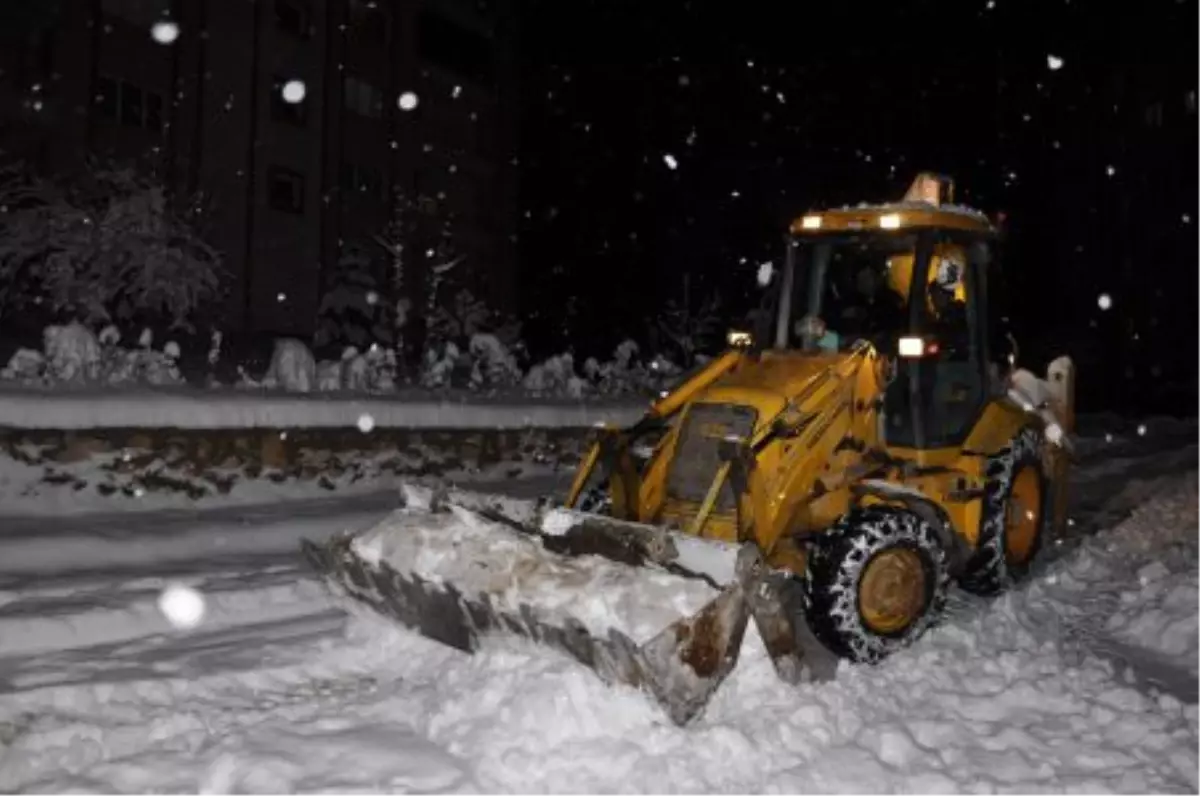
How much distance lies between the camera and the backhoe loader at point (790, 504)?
5762 millimetres

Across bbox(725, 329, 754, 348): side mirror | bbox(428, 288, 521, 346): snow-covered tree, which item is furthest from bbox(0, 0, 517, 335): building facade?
bbox(725, 329, 754, 348): side mirror

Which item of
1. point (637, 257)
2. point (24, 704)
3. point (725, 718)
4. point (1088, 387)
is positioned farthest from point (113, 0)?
point (1088, 387)

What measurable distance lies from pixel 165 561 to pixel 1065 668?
6.50 meters

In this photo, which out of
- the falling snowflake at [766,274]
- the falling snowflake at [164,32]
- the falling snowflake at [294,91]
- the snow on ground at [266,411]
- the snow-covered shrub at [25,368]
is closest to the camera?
the falling snowflake at [766,274]

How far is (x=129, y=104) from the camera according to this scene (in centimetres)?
2450

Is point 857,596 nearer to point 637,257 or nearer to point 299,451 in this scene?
point 299,451

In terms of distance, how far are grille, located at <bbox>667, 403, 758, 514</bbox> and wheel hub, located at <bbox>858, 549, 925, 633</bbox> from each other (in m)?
0.90

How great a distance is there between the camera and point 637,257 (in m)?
35.5

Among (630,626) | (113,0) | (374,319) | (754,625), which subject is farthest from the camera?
(374,319)

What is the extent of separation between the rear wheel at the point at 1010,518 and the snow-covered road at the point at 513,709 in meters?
0.26

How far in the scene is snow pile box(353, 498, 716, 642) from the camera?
5.54m

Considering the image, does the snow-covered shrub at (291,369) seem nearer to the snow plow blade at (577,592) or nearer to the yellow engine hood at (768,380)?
the snow plow blade at (577,592)

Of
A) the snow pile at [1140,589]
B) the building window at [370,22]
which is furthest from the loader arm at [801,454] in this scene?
Answer: the building window at [370,22]

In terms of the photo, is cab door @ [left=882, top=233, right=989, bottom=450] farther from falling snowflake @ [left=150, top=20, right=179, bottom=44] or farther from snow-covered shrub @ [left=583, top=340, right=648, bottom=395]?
falling snowflake @ [left=150, top=20, right=179, bottom=44]
